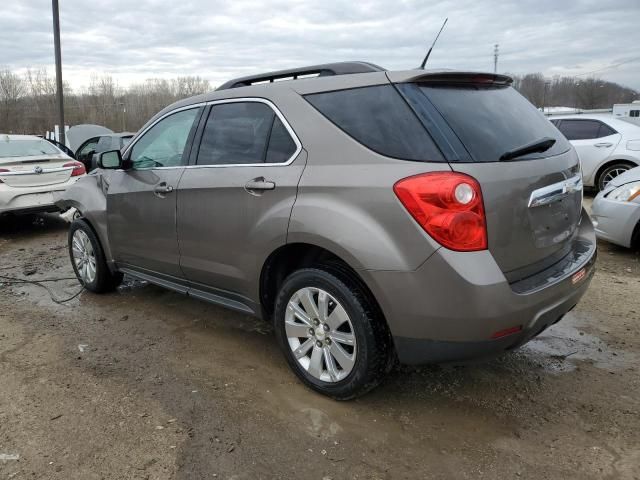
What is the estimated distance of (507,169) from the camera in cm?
254

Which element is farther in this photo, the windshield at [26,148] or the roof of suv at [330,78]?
the windshield at [26,148]

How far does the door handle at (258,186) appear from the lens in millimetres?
3073

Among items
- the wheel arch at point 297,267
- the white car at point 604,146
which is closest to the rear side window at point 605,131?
the white car at point 604,146

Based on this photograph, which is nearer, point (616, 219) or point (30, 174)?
point (616, 219)

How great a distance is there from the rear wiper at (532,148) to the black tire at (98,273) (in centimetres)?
369

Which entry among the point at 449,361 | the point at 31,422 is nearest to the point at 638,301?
the point at 449,361

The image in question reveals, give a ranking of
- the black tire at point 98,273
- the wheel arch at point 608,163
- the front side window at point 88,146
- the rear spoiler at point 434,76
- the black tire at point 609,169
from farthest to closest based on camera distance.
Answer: the front side window at point 88,146
the black tire at point 609,169
the wheel arch at point 608,163
the black tire at point 98,273
the rear spoiler at point 434,76

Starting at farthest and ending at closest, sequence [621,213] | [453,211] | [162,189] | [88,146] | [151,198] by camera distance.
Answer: [88,146] < [621,213] < [151,198] < [162,189] < [453,211]

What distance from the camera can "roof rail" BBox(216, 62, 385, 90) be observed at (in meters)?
3.07

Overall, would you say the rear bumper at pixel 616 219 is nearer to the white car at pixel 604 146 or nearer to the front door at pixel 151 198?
the white car at pixel 604 146

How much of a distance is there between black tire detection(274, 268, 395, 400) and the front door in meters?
1.39

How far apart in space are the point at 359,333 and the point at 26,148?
7.61 m

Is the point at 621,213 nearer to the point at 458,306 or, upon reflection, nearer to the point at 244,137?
the point at 458,306

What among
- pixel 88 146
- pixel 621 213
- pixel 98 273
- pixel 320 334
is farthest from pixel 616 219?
pixel 88 146
